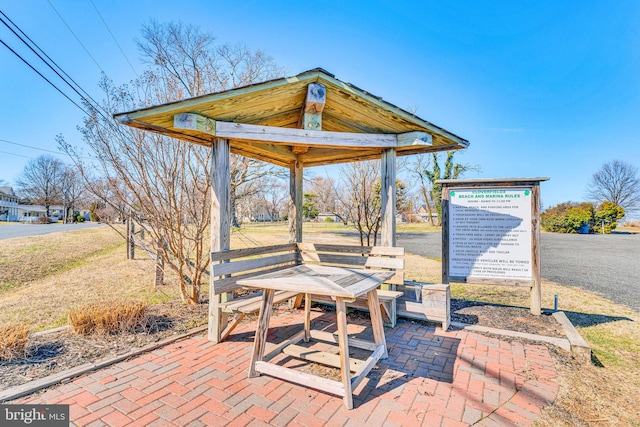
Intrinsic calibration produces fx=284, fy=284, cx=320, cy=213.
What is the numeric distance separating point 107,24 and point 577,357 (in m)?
10.2

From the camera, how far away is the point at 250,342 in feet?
10.9

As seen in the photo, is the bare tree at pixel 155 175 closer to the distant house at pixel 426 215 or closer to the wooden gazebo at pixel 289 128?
the wooden gazebo at pixel 289 128

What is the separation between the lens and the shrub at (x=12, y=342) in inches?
102

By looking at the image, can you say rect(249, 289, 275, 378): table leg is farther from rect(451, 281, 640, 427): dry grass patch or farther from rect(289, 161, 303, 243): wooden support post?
rect(289, 161, 303, 243): wooden support post

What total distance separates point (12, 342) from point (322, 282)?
2.95 m

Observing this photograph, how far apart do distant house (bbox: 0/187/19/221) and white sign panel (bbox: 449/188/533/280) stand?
68.9 m

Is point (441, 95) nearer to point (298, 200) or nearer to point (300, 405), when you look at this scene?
point (298, 200)

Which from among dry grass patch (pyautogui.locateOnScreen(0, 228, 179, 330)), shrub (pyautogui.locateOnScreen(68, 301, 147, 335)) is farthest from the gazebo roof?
dry grass patch (pyautogui.locateOnScreen(0, 228, 179, 330))

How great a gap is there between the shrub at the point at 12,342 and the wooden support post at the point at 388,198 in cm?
407

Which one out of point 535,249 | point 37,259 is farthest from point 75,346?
point 37,259

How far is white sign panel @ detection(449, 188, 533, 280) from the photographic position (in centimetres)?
418

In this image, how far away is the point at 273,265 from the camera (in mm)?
4102

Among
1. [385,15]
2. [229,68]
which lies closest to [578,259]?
[385,15]

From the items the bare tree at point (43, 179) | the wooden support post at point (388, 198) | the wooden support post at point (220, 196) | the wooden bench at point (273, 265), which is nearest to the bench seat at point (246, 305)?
the wooden bench at point (273, 265)
